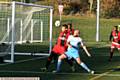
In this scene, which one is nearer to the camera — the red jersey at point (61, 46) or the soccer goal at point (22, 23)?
the red jersey at point (61, 46)

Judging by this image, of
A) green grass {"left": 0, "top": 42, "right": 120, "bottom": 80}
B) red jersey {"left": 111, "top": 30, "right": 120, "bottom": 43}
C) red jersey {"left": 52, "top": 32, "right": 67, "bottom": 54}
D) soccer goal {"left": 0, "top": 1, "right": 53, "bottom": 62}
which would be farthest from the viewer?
soccer goal {"left": 0, "top": 1, "right": 53, "bottom": 62}

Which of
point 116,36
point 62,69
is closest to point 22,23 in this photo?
point 116,36

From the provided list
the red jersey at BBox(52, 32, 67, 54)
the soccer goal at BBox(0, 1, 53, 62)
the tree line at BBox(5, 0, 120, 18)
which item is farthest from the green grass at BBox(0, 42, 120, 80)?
the tree line at BBox(5, 0, 120, 18)

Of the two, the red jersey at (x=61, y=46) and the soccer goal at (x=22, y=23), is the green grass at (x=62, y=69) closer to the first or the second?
the red jersey at (x=61, y=46)

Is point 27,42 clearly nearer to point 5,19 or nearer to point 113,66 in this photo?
point 5,19

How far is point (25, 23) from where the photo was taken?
36.2 metres

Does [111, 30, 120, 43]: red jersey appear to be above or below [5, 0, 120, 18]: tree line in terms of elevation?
above

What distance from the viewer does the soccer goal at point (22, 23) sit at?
29292 millimetres

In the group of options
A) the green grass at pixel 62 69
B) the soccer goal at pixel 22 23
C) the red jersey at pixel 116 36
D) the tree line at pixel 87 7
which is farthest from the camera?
the tree line at pixel 87 7

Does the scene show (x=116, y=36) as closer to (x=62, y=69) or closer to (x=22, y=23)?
(x=62, y=69)

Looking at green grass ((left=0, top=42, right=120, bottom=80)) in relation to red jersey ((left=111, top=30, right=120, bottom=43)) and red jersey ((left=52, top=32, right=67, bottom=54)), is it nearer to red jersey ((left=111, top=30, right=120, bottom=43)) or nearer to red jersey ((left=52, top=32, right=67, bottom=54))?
red jersey ((left=52, top=32, right=67, bottom=54))

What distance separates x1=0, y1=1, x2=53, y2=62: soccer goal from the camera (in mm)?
29292

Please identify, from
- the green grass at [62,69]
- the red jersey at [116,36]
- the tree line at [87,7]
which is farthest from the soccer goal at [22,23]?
the tree line at [87,7]

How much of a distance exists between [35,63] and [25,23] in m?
9.74
